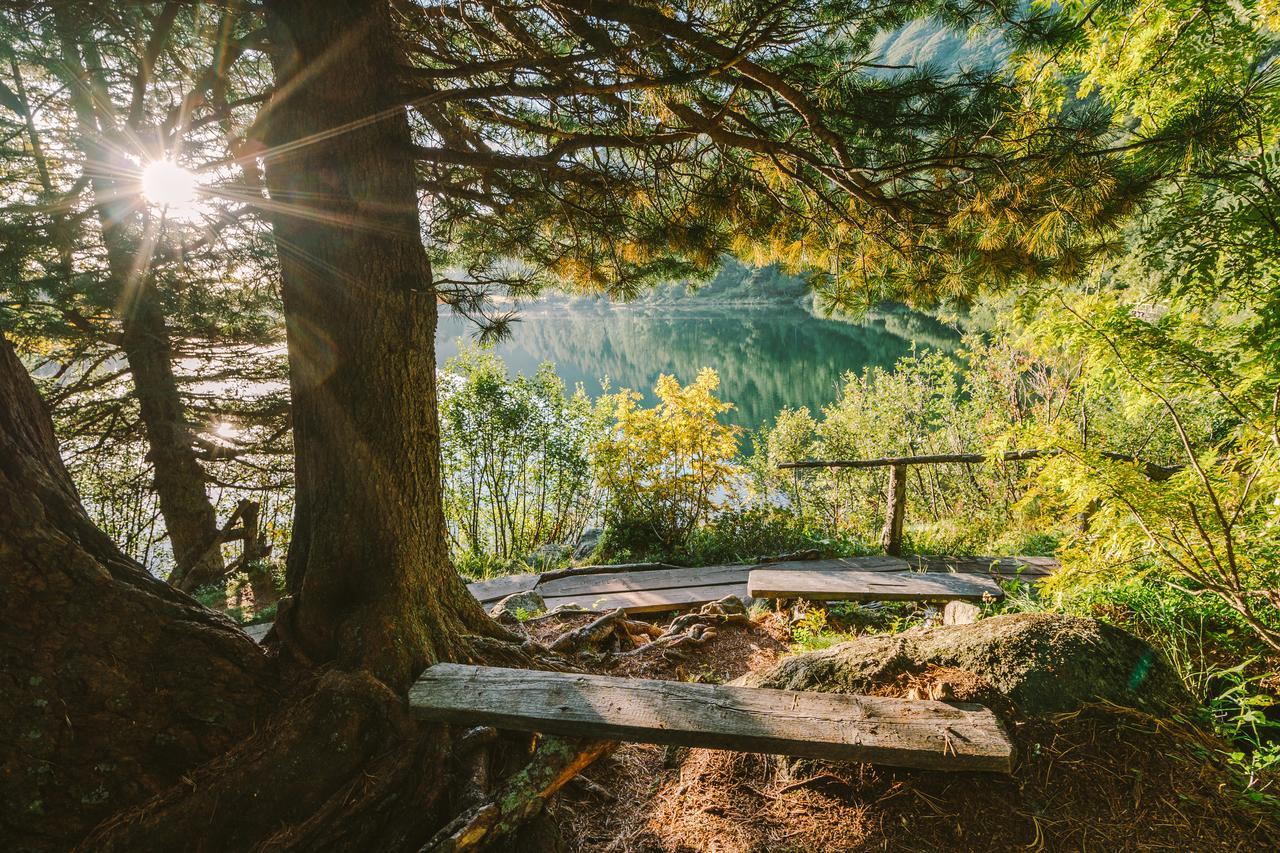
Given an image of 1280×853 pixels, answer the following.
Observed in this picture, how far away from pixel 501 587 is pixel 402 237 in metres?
3.96

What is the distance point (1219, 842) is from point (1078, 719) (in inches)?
15.0

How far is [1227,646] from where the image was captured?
224cm

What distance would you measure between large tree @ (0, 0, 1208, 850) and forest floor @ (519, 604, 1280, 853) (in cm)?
43

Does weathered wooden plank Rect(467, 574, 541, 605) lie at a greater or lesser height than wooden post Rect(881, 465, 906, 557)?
lesser

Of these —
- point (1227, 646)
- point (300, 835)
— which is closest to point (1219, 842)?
point (1227, 646)

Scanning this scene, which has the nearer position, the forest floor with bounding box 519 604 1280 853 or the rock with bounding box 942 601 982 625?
the forest floor with bounding box 519 604 1280 853

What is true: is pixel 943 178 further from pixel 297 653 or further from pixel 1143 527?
pixel 297 653

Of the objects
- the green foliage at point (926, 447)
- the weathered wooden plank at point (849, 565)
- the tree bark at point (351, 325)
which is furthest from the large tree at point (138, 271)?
the green foliage at point (926, 447)

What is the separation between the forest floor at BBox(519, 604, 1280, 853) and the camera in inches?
61.3

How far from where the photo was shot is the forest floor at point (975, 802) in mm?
1558

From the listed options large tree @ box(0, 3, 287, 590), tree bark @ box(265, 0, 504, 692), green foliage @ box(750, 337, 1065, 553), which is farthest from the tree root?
green foliage @ box(750, 337, 1065, 553)

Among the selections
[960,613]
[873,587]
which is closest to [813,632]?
[873,587]

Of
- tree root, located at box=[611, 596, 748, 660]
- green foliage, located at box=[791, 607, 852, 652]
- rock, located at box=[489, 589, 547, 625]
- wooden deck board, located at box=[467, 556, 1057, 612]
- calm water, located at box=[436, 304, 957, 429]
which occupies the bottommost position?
green foliage, located at box=[791, 607, 852, 652]

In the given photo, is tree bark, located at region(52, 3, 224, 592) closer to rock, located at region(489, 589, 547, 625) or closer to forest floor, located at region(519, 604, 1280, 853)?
rock, located at region(489, 589, 547, 625)
